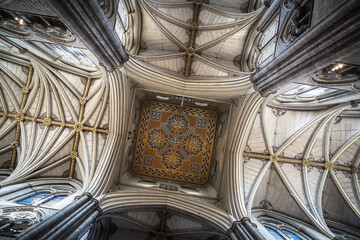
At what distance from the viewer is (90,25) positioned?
184 inches

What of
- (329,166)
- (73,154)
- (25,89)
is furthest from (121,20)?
(329,166)

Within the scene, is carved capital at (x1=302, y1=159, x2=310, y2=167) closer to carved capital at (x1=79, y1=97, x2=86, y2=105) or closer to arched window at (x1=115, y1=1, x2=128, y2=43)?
arched window at (x1=115, y1=1, x2=128, y2=43)

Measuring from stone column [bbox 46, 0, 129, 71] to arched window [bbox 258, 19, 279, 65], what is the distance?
613 cm

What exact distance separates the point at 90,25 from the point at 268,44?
7.16m

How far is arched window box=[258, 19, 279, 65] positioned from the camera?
783 centimetres

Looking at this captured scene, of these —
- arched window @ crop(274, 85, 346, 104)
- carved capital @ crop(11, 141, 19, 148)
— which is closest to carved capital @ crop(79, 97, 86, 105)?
carved capital @ crop(11, 141, 19, 148)

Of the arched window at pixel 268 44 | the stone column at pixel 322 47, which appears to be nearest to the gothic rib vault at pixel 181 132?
the arched window at pixel 268 44

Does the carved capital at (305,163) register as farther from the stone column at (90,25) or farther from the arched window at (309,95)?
the stone column at (90,25)

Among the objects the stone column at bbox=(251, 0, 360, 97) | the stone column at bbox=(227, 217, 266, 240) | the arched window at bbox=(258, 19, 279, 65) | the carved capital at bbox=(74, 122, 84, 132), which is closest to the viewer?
the stone column at bbox=(251, 0, 360, 97)

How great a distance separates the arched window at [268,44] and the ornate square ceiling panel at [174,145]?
160 inches

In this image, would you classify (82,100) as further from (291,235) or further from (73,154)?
(291,235)

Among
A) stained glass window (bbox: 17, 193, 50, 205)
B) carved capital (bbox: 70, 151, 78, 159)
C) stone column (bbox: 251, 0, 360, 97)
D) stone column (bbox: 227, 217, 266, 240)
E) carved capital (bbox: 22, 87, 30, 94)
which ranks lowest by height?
stained glass window (bbox: 17, 193, 50, 205)

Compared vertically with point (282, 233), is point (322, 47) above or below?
above

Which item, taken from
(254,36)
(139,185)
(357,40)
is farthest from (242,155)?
(357,40)
